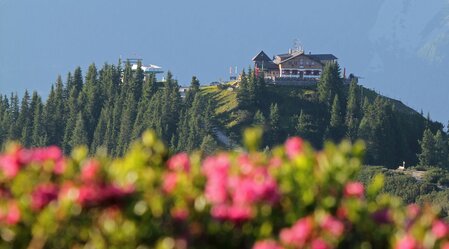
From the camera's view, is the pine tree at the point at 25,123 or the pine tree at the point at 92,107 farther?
the pine tree at the point at 92,107

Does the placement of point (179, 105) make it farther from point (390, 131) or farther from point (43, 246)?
point (43, 246)

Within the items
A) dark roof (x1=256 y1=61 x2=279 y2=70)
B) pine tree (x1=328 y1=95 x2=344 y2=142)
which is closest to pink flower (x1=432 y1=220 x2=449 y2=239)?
pine tree (x1=328 y1=95 x2=344 y2=142)

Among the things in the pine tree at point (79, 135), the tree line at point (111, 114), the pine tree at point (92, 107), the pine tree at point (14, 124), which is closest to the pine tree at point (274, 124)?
the tree line at point (111, 114)

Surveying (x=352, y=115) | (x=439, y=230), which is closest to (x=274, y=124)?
(x=352, y=115)

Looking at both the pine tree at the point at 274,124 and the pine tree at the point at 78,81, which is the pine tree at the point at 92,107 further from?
the pine tree at the point at 274,124

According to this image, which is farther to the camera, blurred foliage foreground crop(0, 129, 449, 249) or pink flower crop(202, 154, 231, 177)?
pink flower crop(202, 154, 231, 177)

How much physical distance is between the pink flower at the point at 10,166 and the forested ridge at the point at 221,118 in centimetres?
9008

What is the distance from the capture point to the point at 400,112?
119938mm

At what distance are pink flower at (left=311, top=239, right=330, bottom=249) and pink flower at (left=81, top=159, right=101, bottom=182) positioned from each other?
1995 mm

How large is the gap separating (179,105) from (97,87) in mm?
12046

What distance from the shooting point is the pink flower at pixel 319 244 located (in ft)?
28.8

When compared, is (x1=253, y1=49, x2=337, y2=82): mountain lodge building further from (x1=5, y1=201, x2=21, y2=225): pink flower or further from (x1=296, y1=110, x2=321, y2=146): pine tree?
(x1=5, y1=201, x2=21, y2=225): pink flower

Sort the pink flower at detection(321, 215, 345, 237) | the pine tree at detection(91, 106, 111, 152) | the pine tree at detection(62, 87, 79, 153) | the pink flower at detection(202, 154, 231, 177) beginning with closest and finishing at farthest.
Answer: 1. the pink flower at detection(321, 215, 345, 237)
2. the pink flower at detection(202, 154, 231, 177)
3. the pine tree at detection(91, 106, 111, 152)
4. the pine tree at detection(62, 87, 79, 153)

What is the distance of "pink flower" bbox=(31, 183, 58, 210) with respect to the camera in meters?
9.41
